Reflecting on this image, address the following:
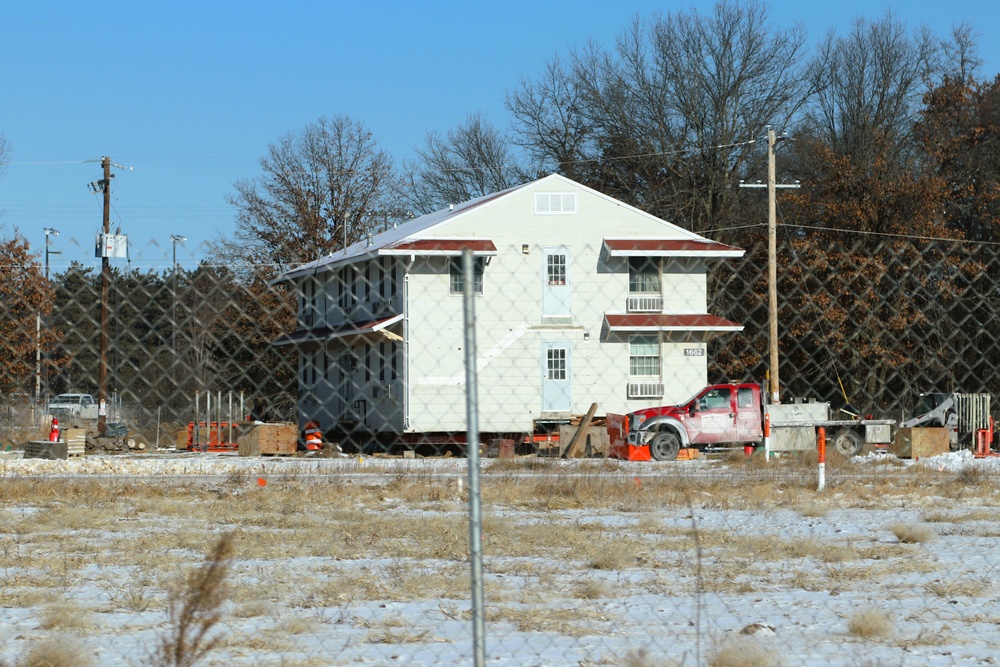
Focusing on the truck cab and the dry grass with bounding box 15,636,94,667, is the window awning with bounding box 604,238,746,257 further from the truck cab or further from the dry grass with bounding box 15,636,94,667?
the dry grass with bounding box 15,636,94,667

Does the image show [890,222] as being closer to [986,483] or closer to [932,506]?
[986,483]

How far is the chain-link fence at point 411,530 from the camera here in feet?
23.4

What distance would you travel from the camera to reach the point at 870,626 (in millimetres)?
7715

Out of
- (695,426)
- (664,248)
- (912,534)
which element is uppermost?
(664,248)

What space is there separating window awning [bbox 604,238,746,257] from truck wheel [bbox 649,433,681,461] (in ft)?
16.0

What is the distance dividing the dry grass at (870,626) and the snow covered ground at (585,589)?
0.6 inches

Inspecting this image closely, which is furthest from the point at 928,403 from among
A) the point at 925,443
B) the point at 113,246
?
the point at 113,246

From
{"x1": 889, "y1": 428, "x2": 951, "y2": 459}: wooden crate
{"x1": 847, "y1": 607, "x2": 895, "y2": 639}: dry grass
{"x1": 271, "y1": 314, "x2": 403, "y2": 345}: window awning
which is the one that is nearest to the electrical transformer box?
{"x1": 271, "y1": 314, "x2": 403, "y2": 345}: window awning

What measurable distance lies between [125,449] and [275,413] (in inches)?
1202

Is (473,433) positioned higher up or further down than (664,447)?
higher up

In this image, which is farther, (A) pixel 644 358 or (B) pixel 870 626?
(A) pixel 644 358

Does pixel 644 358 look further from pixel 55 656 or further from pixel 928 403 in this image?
pixel 55 656

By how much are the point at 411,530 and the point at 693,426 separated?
19262mm

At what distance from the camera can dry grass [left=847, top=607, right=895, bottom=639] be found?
7.70 meters
